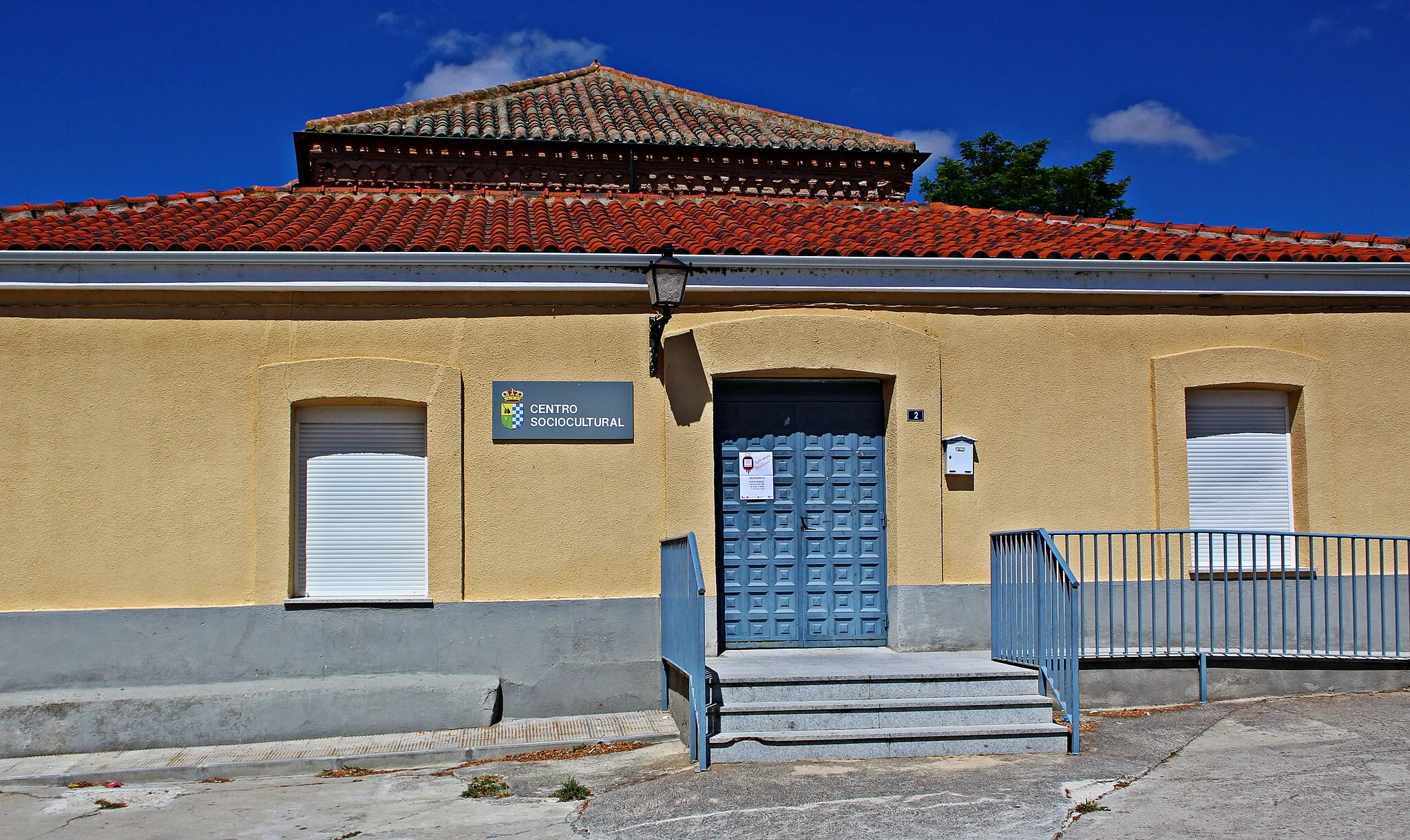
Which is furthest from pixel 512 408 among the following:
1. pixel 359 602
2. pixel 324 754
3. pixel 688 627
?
pixel 324 754

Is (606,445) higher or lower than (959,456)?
higher

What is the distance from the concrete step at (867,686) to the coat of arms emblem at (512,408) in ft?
8.34

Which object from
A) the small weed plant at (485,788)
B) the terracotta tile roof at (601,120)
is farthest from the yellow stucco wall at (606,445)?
the terracotta tile roof at (601,120)

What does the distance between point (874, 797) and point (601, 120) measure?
10.6 meters

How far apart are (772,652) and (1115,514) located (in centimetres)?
293

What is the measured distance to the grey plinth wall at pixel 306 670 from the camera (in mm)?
8672

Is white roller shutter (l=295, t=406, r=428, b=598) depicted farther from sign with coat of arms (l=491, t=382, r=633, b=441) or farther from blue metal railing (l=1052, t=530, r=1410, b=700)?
blue metal railing (l=1052, t=530, r=1410, b=700)

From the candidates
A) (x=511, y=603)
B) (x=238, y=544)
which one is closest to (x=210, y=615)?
(x=238, y=544)

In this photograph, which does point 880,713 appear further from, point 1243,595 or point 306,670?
point 306,670

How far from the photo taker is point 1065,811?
6434mm

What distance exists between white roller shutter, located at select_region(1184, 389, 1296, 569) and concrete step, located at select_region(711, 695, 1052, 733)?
2880 mm

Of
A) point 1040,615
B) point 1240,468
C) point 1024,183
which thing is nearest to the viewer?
point 1040,615

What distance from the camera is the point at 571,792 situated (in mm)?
7180

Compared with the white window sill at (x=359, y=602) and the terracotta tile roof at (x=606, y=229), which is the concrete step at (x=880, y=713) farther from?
the terracotta tile roof at (x=606, y=229)
